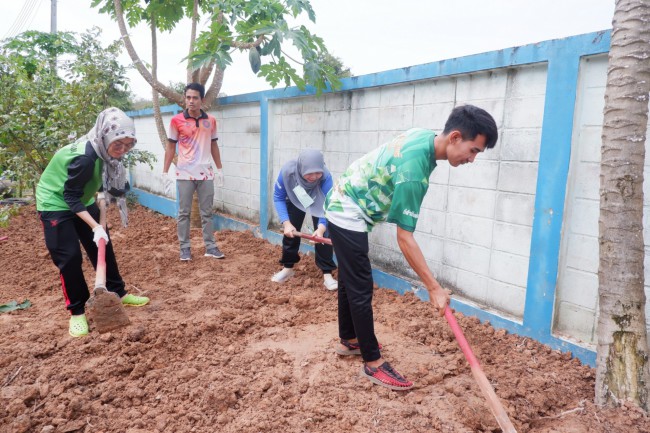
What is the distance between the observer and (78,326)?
3.00 meters

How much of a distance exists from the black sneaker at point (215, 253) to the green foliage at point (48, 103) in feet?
6.05

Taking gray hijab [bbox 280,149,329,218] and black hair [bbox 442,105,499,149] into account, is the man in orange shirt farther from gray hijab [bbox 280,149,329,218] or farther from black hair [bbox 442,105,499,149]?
black hair [bbox 442,105,499,149]

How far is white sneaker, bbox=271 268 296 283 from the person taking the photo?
412cm

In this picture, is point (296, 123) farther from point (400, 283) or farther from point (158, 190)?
point (158, 190)

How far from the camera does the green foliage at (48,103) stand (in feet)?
15.6

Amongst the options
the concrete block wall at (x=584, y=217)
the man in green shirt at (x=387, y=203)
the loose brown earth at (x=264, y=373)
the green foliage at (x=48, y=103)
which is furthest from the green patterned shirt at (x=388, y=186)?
the green foliage at (x=48, y=103)

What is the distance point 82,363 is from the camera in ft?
8.57

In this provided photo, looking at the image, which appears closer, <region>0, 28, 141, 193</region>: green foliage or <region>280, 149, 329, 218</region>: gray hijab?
<region>280, 149, 329, 218</region>: gray hijab

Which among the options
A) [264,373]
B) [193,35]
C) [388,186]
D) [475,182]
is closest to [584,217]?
[475,182]

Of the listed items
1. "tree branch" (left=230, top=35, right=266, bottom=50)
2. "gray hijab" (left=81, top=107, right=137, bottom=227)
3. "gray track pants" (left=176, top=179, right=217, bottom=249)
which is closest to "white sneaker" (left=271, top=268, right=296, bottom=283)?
"gray track pants" (left=176, top=179, right=217, bottom=249)

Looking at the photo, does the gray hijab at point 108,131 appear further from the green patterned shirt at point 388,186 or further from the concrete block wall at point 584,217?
the concrete block wall at point 584,217

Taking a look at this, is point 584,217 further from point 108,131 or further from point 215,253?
point 215,253

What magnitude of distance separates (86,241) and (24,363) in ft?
3.03

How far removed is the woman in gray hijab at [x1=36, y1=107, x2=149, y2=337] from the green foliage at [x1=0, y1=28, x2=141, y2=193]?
6.63 feet
